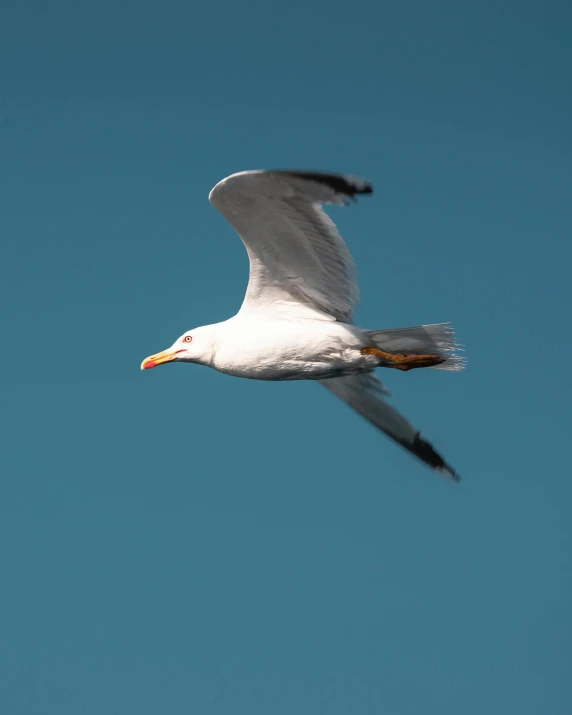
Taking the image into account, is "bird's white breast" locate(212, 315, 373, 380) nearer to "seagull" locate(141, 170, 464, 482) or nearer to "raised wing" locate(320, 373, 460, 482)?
"seagull" locate(141, 170, 464, 482)

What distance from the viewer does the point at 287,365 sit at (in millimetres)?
13164

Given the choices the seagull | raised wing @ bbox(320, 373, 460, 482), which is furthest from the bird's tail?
raised wing @ bbox(320, 373, 460, 482)

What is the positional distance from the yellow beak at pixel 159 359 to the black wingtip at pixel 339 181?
3415 millimetres

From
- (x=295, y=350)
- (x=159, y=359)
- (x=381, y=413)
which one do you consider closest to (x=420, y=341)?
(x=295, y=350)

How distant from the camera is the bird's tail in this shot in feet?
42.9

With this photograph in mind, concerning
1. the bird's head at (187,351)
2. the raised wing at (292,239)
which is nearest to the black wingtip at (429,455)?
the raised wing at (292,239)

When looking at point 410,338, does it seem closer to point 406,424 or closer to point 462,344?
point 462,344

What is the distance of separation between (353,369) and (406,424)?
7.43 ft

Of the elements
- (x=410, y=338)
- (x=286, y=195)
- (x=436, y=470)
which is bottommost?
(x=436, y=470)

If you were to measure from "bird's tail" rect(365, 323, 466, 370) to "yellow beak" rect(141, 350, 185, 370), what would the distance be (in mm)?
2606

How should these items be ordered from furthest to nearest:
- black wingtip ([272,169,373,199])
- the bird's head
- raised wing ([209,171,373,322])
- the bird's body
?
1. the bird's head
2. the bird's body
3. raised wing ([209,171,373,322])
4. black wingtip ([272,169,373,199])

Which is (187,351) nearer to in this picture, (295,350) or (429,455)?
(295,350)

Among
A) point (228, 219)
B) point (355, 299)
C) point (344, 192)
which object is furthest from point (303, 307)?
point (344, 192)

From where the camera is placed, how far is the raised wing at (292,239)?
38.6ft
